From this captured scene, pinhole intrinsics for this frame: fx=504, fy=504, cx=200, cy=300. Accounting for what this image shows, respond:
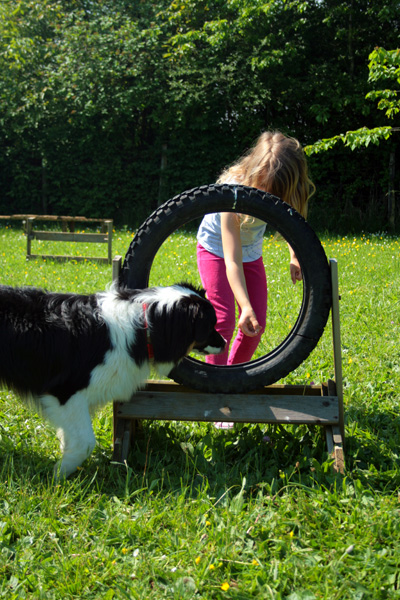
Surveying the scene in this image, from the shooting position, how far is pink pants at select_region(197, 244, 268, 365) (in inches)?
135

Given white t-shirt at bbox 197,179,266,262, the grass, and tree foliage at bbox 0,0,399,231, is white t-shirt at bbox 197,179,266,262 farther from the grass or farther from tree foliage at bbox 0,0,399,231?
tree foliage at bbox 0,0,399,231

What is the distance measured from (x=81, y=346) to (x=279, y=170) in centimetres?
160

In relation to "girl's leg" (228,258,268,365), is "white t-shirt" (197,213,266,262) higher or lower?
higher

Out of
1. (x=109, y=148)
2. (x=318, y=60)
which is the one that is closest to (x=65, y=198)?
(x=109, y=148)

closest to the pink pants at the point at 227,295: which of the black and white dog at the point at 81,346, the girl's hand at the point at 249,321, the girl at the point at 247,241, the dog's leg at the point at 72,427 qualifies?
the girl at the point at 247,241

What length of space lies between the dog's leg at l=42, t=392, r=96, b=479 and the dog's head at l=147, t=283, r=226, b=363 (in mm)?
492

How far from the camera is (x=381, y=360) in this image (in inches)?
175

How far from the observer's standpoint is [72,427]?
2.71 m

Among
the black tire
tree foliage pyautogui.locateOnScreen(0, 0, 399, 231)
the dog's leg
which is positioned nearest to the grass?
the dog's leg

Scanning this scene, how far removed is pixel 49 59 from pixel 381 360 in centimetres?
1651

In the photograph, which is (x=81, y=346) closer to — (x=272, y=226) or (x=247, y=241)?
(x=272, y=226)

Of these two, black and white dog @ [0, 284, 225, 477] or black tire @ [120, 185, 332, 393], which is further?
black tire @ [120, 185, 332, 393]

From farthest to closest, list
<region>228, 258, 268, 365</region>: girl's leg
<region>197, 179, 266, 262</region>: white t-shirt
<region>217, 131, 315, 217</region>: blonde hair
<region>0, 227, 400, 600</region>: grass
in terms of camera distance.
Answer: <region>228, 258, 268, 365</region>: girl's leg < <region>197, 179, 266, 262</region>: white t-shirt < <region>217, 131, 315, 217</region>: blonde hair < <region>0, 227, 400, 600</region>: grass

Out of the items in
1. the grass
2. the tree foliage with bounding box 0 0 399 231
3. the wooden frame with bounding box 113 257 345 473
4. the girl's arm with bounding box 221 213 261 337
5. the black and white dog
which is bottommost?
the grass
